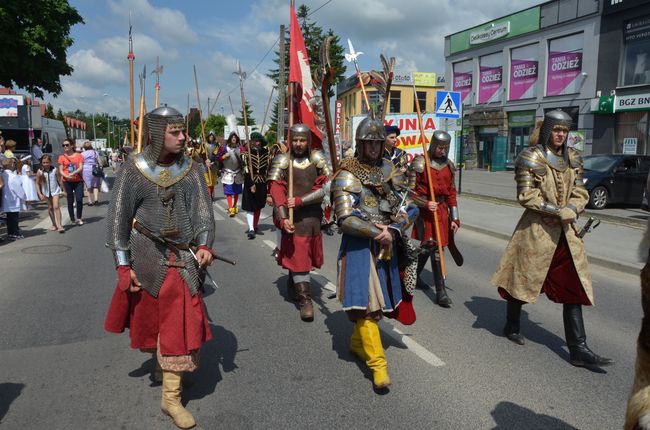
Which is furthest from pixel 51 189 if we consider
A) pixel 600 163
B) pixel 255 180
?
pixel 600 163

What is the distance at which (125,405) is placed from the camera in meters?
3.69

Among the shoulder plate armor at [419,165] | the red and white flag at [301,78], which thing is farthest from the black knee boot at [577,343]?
the red and white flag at [301,78]

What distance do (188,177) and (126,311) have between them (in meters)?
1.01

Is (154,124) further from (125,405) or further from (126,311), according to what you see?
(125,405)

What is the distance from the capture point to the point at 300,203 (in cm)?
573

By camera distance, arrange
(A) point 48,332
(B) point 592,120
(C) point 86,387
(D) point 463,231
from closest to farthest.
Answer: (C) point 86,387, (A) point 48,332, (D) point 463,231, (B) point 592,120

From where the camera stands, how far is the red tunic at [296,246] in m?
5.88

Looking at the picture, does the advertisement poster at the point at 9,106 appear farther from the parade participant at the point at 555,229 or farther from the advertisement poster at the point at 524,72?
the advertisement poster at the point at 524,72

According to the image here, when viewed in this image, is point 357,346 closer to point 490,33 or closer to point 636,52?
point 636,52

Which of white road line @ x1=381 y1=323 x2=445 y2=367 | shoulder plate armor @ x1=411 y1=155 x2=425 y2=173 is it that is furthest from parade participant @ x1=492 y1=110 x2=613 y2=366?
shoulder plate armor @ x1=411 y1=155 x2=425 y2=173

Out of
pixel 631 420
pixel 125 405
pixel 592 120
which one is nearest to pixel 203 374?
pixel 125 405

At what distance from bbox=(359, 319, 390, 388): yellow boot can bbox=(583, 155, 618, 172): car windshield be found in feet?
46.7

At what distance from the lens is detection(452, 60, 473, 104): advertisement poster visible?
3738 cm

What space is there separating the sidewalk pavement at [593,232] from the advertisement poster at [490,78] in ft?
68.8
